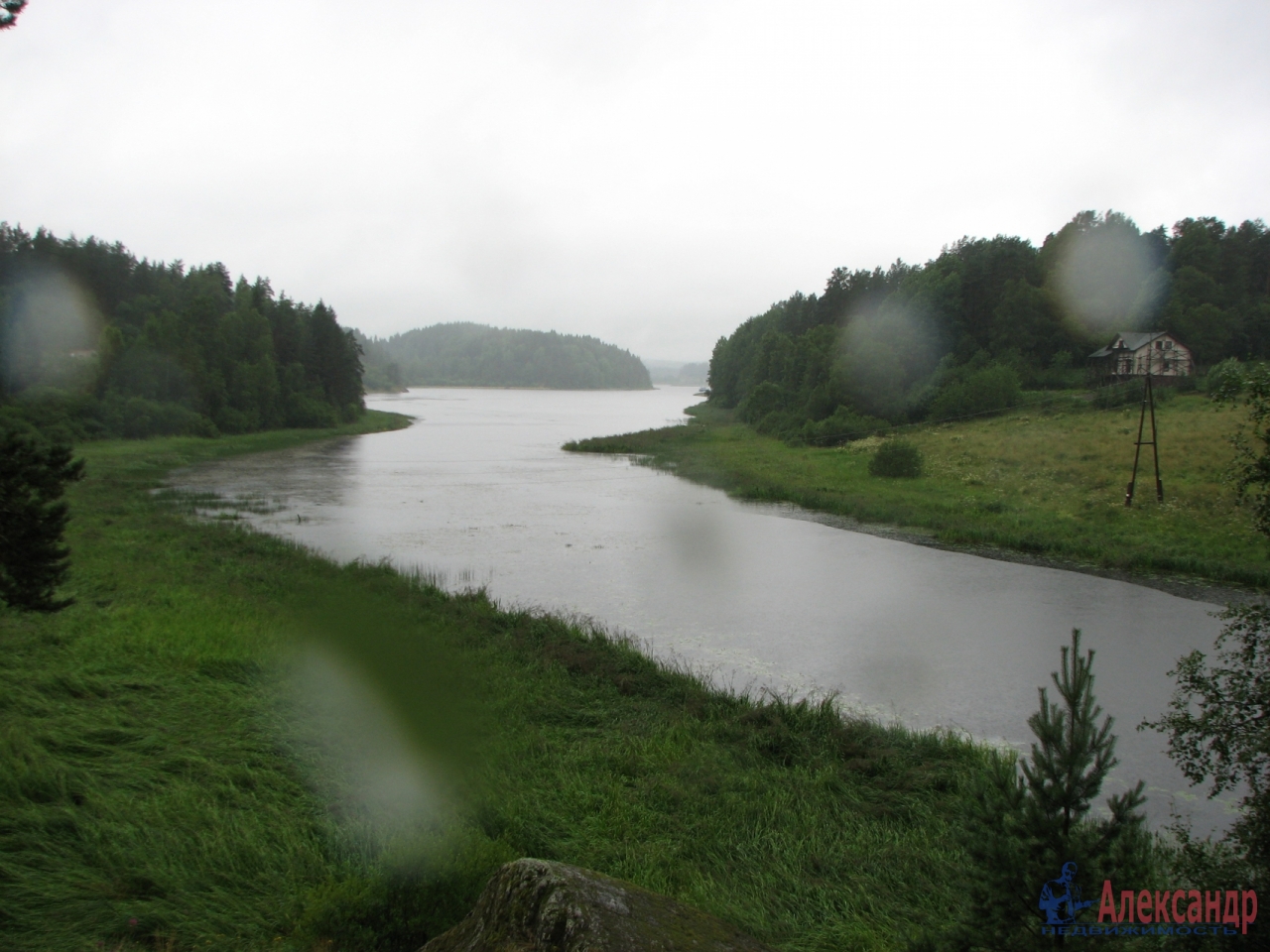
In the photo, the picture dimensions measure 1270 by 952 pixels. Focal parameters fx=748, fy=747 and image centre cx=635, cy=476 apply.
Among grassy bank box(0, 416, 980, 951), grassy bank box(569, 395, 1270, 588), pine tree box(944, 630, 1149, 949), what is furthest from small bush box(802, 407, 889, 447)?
pine tree box(944, 630, 1149, 949)

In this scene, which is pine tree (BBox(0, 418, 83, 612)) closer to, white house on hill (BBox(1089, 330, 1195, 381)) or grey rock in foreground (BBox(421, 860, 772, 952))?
grey rock in foreground (BBox(421, 860, 772, 952))

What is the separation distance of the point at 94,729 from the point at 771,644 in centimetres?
974

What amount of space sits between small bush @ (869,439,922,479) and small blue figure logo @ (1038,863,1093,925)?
30182 mm

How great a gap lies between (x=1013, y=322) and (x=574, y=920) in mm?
63482

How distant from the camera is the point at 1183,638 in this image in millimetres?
13633

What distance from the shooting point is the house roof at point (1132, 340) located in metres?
49.9

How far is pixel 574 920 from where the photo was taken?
3.10 m

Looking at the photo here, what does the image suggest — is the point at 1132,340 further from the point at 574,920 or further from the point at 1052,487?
the point at 574,920

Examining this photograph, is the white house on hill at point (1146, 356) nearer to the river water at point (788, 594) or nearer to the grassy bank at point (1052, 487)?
the grassy bank at point (1052, 487)

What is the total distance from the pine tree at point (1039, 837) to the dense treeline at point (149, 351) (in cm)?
4410

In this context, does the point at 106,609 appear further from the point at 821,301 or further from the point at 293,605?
the point at 821,301

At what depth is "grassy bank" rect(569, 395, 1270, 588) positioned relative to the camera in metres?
19.6

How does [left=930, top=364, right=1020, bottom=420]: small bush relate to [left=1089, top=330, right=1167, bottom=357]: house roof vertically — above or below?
below

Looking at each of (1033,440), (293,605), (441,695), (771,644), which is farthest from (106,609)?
(1033,440)
